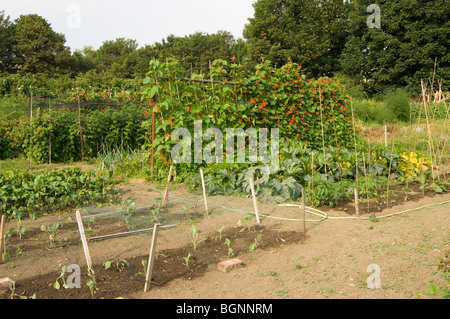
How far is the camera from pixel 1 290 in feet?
9.25

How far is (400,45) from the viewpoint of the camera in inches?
792

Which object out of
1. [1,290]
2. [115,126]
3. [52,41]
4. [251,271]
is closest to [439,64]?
[115,126]

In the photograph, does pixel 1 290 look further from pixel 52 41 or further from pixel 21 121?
pixel 52 41

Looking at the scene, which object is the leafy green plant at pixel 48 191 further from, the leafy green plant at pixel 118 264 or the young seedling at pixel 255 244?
the young seedling at pixel 255 244

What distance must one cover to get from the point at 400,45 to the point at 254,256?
65.5 feet

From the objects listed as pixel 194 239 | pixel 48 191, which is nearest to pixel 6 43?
pixel 48 191

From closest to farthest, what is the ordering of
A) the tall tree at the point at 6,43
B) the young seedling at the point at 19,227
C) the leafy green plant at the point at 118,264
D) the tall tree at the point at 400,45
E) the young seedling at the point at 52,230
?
the leafy green plant at the point at 118,264 < the young seedling at the point at 52,230 < the young seedling at the point at 19,227 < the tall tree at the point at 400,45 < the tall tree at the point at 6,43

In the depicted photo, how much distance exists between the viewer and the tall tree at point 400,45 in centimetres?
1952

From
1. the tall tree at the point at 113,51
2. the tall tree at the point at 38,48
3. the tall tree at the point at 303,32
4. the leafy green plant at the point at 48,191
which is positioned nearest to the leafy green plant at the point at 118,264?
the leafy green plant at the point at 48,191

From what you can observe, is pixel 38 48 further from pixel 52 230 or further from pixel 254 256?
pixel 254 256

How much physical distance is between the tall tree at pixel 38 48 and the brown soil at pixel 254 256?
28168 mm

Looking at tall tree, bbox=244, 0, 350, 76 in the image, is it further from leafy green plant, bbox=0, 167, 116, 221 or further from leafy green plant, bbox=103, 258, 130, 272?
leafy green plant, bbox=103, 258, 130, 272

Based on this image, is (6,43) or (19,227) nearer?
(19,227)
